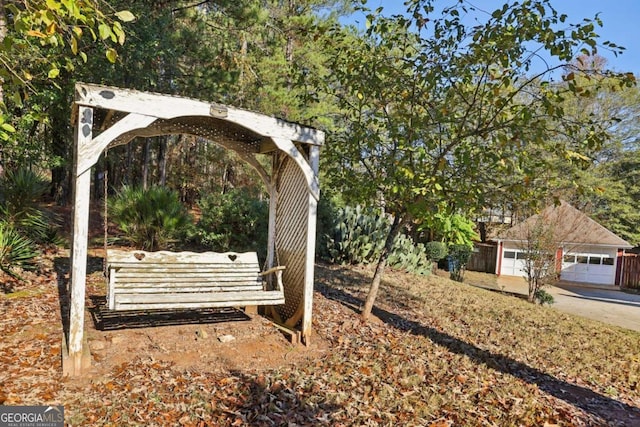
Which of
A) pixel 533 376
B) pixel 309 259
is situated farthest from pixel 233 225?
pixel 533 376

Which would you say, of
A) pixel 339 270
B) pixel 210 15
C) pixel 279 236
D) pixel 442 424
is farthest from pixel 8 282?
pixel 210 15

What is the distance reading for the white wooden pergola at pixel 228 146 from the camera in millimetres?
3695

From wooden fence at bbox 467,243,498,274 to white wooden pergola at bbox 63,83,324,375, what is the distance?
1927 centimetres

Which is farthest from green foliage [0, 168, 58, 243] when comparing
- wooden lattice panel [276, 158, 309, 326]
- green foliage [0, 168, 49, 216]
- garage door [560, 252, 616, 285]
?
garage door [560, 252, 616, 285]

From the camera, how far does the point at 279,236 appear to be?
18.7 feet

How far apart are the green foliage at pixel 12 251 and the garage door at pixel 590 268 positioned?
2128cm

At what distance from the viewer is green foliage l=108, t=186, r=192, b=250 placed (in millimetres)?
8117

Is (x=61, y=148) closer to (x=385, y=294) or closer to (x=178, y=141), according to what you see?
(x=178, y=141)

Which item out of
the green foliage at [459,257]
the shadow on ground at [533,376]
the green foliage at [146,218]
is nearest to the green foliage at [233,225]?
the green foliage at [146,218]

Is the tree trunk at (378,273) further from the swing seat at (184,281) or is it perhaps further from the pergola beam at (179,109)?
the pergola beam at (179,109)

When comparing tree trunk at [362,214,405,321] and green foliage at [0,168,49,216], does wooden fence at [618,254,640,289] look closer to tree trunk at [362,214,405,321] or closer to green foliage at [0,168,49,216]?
tree trunk at [362,214,405,321]

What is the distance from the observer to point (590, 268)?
66.8 ft

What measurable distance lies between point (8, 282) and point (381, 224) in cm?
851

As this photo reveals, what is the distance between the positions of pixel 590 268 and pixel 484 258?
16.2ft
